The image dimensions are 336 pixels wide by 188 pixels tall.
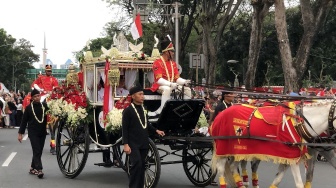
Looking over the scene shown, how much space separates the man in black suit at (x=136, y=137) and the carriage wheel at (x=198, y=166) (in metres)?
2.17

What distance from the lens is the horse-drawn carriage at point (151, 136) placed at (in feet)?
35.0

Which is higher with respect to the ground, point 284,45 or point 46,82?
point 284,45

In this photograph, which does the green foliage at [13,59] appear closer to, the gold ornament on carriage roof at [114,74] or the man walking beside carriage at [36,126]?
the man walking beside carriage at [36,126]

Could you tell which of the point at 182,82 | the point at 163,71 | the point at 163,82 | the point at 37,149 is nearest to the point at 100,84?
the point at 37,149

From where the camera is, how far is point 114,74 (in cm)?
1157

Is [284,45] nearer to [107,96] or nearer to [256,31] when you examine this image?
[256,31]

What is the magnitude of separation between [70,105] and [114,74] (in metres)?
1.40

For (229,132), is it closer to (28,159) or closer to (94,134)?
(94,134)

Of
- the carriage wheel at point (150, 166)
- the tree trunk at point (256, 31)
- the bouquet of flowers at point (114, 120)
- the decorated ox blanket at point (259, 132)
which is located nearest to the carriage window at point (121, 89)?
the bouquet of flowers at point (114, 120)

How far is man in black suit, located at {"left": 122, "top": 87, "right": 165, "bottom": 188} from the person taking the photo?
9148mm

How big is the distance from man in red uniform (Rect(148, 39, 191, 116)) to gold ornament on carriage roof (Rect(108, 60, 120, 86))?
0.80 m

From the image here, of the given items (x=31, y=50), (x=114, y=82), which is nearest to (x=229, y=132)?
A: (x=114, y=82)

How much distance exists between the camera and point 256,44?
23.5m

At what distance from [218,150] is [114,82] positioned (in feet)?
8.97
